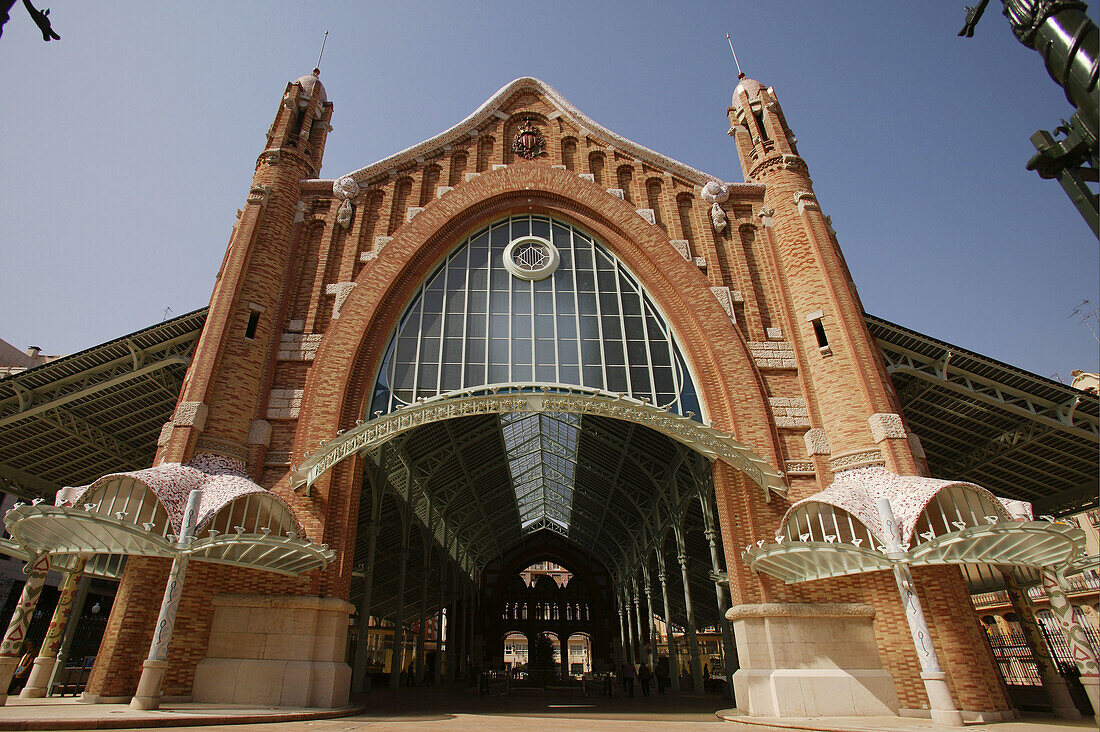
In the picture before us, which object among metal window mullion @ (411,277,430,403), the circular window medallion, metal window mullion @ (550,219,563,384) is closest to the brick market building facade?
metal window mullion @ (411,277,430,403)

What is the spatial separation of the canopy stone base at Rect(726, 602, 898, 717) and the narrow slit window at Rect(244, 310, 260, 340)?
47.0ft

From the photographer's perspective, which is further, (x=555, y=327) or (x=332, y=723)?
(x=555, y=327)

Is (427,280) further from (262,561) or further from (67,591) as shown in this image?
(67,591)

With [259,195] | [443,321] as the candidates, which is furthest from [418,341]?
[259,195]

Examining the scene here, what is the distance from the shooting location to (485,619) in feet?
172

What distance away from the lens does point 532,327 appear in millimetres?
18234

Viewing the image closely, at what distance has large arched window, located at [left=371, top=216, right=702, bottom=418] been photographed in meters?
17.3

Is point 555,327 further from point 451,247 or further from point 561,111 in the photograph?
point 561,111

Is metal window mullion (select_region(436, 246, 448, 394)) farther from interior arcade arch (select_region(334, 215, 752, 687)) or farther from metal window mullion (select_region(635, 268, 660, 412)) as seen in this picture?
metal window mullion (select_region(635, 268, 660, 412))

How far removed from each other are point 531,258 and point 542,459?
17876mm

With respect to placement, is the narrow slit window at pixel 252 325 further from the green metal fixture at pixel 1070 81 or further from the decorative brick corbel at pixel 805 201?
the green metal fixture at pixel 1070 81

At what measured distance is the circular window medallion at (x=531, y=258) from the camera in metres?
19.2

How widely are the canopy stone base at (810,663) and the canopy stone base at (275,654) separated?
29.7 ft

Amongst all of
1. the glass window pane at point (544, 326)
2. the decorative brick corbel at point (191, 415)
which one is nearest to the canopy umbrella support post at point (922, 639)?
the glass window pane at point (544, 326)
